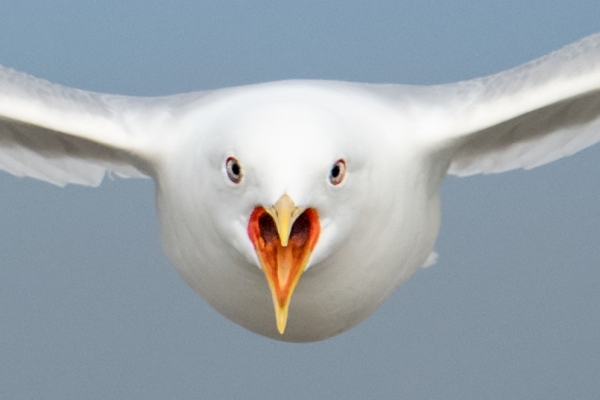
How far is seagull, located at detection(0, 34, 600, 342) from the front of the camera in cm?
277

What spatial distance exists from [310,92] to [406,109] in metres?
0.47

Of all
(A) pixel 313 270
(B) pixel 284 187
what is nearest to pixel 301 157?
(B) pixel 284 187

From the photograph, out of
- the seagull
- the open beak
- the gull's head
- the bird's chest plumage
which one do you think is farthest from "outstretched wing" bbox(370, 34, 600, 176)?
the open beak

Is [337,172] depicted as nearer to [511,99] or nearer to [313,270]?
[313,270]

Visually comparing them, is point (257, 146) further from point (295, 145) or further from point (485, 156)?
point (485, 156)

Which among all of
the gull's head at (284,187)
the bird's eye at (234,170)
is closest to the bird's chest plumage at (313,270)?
the gull's head at (284,187)

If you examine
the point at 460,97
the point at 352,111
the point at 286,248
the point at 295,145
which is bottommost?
the point at 286,248

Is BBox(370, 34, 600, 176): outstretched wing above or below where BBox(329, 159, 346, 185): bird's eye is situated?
above

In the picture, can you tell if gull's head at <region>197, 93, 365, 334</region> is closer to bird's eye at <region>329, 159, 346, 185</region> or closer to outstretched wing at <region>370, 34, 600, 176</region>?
bird's eye at <region>329, 159, 346, 185</region>

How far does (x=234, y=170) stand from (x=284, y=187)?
20 cm

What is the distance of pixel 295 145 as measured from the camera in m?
2.71

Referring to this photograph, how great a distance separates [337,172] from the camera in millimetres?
2783

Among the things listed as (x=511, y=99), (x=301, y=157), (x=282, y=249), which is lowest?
(x=282, y=249)

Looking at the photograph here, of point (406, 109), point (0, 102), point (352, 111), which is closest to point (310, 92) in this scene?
point (352, 111)
